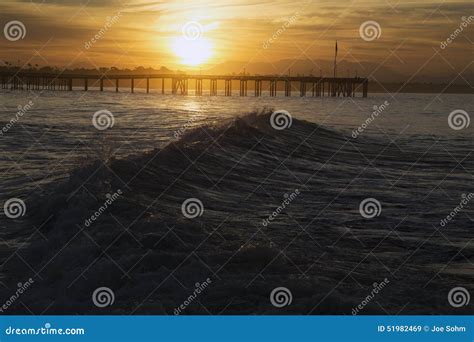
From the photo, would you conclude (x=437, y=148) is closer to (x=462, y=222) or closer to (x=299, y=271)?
(x=462, y=222)

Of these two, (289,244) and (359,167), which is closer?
(289,244)

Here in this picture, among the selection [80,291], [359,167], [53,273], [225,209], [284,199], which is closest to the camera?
[80,291]

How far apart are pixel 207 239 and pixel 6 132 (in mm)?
16876

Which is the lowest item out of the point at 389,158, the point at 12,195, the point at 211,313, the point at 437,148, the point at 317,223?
the point at 12,195

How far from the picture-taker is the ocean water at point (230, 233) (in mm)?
6898

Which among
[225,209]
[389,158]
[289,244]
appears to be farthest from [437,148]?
[289,244]

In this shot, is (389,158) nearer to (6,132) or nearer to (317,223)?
(317,223)

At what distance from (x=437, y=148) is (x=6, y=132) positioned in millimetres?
16227

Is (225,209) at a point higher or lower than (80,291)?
higher

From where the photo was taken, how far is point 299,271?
25.4 feet

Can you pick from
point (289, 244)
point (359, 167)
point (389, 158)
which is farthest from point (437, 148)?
point (289, 244)

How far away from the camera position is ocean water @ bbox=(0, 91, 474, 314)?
6.90m

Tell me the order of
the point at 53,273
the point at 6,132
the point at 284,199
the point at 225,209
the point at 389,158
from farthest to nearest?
1. the point at 6,132
2. the point at 389,158
3. the point at 284,199
4. the point at 225,209
5. the point at 53,273

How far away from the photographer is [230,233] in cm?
946
